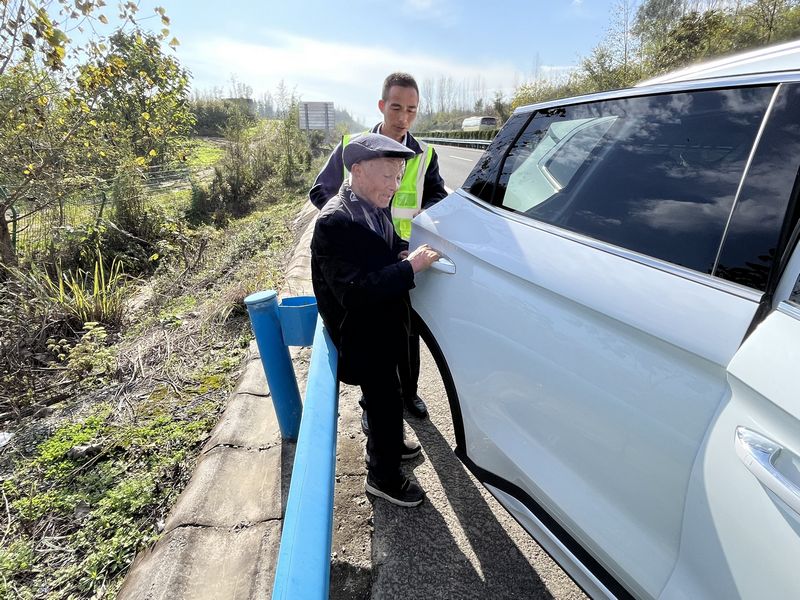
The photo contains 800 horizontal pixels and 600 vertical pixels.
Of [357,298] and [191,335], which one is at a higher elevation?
[357,298]

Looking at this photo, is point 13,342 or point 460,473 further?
point 13,342

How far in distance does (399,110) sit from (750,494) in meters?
2.33

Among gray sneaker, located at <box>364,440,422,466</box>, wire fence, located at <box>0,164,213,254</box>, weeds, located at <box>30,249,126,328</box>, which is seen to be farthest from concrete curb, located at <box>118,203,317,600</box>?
wire fence, located at <box>0,164,213,254</box>

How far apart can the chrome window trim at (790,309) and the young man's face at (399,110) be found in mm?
2027

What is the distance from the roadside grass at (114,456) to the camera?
71.1 inches

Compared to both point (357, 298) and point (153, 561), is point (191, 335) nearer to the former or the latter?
point (153, 561)

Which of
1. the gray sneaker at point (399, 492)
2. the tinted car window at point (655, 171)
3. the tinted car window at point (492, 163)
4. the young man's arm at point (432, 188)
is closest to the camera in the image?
the tinted car window at point (655, 171)

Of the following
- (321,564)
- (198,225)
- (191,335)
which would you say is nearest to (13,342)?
(191,335)

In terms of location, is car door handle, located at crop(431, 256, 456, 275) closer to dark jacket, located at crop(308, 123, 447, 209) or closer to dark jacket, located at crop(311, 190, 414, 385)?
dark jacket, located at crop(311, 190, 414, 385)

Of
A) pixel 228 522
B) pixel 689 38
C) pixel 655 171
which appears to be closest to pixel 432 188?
pixel 655 171

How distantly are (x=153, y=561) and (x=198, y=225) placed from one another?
11.3m

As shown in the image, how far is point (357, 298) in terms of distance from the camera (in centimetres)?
155

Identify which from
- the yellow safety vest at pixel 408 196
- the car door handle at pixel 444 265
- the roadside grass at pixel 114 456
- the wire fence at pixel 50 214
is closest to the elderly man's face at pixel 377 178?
the car door handle at pixel 444 265

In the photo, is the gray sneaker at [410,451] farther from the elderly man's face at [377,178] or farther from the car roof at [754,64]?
the car roof at [754,64]
